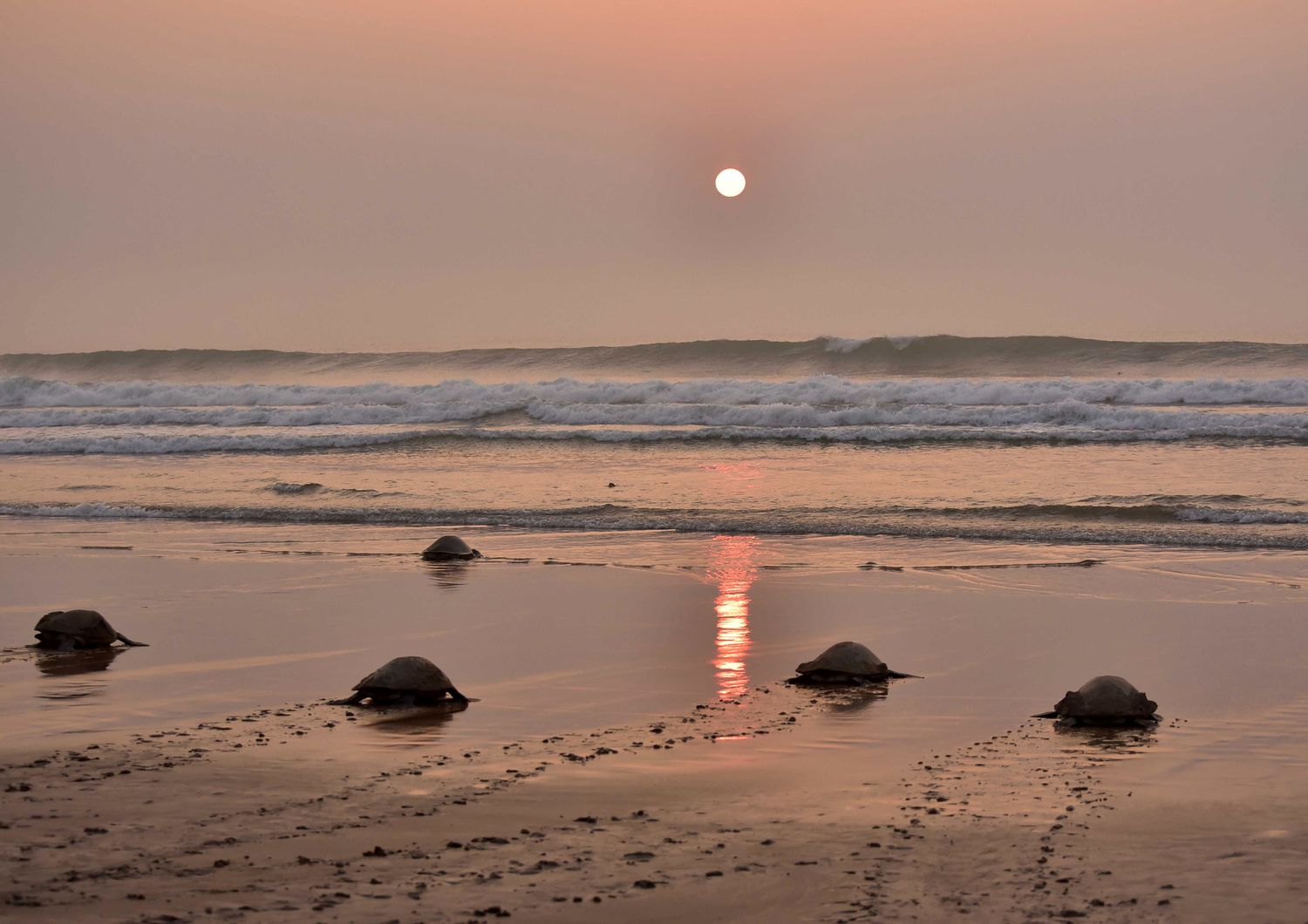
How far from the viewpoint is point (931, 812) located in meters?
4.99

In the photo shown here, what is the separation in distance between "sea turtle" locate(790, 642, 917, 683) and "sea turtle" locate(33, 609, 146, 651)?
425 centimetres

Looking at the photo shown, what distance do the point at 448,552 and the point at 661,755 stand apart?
6436 mm

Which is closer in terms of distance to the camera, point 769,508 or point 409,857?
point 409,857

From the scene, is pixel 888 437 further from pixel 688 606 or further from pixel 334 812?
pixel 334 812

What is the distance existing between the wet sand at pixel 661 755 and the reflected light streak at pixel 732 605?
0.06 m

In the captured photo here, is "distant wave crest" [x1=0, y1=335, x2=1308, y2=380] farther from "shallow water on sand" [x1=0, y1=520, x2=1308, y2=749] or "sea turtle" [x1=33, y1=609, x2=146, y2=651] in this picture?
"sea turtle" [x1=33, y1=609, x2=146, y2=651]

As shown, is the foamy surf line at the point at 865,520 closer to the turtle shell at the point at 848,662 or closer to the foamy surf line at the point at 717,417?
the turtle shell at the point at 848,662

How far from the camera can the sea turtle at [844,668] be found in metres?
7.32

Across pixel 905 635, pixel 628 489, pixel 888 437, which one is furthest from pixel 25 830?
pixel 888 437

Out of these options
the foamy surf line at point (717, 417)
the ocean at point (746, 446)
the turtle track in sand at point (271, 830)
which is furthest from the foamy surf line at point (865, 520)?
the foamy surf line at point (717, 417)

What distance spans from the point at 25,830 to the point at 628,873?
2095 millimetres

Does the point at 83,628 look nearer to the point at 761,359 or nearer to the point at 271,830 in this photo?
the point at 271,830

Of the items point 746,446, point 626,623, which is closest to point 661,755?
point 626,623

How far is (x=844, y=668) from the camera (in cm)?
731
